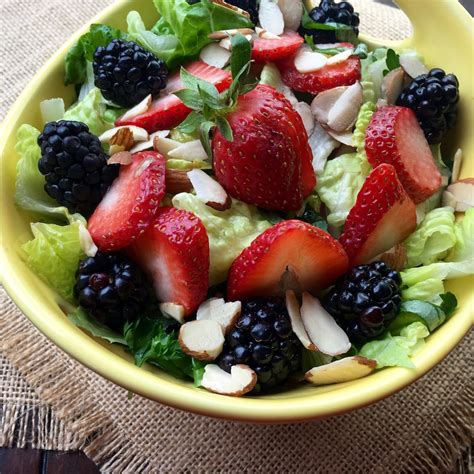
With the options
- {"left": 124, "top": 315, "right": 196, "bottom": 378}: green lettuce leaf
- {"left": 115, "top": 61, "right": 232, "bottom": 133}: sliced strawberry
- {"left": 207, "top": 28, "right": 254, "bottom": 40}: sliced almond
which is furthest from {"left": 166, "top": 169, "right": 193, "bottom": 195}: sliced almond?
{"left": 207, "top": 28, "right": 254, "bottom": 40}: sliced almond

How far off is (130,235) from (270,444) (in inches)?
21.9

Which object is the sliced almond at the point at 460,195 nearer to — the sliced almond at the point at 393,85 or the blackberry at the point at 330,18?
the sliced almond at the point at 393,85

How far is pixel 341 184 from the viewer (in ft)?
4.52

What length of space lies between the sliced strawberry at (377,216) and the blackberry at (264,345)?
A: 190mm

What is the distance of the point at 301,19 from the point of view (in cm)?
164

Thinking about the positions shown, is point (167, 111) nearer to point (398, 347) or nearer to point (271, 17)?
point (271, 17)

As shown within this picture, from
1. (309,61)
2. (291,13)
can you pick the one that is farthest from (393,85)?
(291,13)

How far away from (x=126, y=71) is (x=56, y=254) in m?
0.39

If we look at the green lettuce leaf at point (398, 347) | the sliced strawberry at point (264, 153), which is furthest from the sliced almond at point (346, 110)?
the green lettuce leaf at point (398, 347)

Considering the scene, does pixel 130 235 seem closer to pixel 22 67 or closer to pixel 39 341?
pixel 39 341

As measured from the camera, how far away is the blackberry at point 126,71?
139cm

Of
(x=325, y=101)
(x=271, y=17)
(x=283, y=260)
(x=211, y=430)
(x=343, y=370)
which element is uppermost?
(x=271, y=17)

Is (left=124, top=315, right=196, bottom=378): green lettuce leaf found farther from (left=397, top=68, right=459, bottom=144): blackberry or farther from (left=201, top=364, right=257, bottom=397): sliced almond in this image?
(left=397, top=68, right=459, bottom=144): blackberry

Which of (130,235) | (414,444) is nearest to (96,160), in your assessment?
(130,235)
